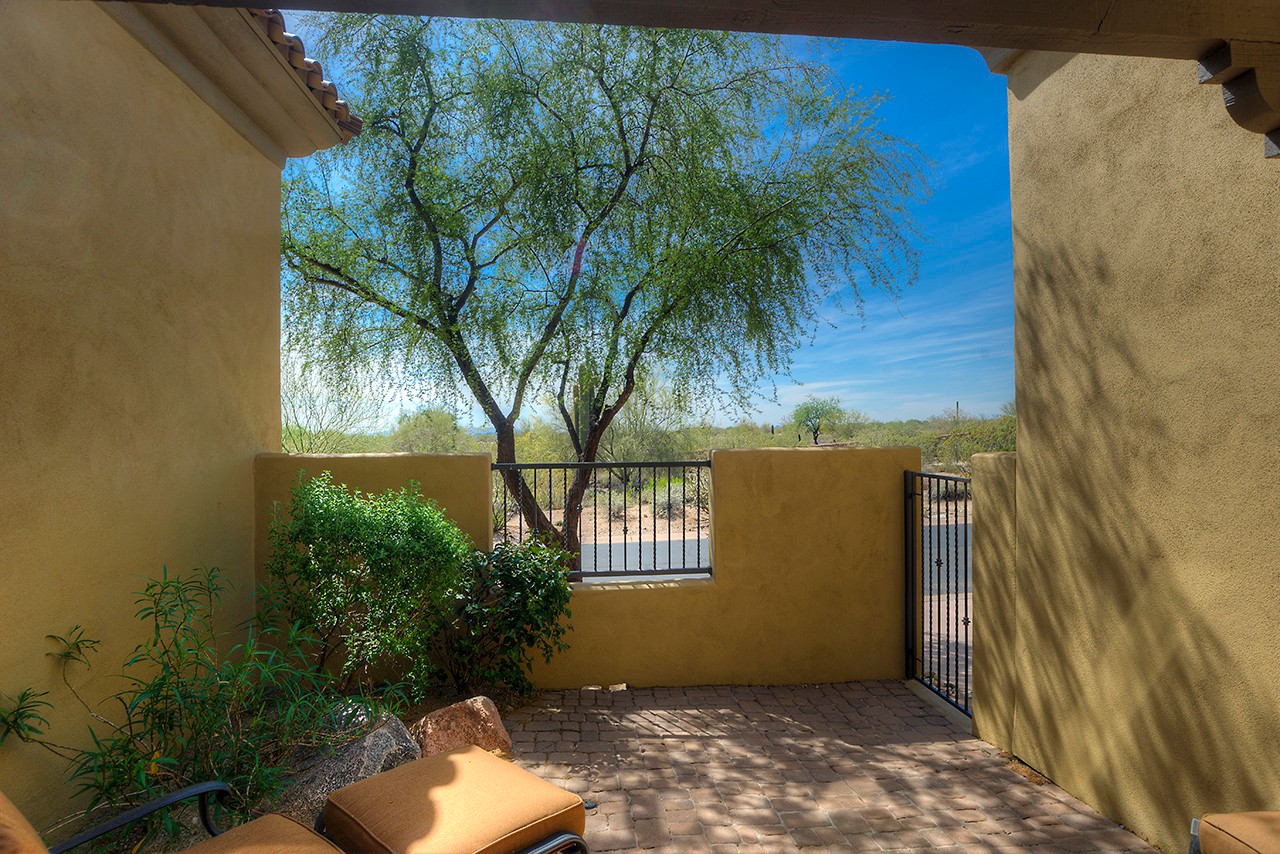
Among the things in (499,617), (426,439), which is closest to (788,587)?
(499,617)

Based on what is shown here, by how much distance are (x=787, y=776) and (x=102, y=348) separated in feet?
13.2

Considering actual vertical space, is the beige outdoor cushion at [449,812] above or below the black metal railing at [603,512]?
below

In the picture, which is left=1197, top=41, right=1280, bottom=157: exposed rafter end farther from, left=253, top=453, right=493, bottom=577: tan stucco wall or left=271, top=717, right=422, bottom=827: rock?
left=253, top=453, right=493, bottom=577: tan stucco wall

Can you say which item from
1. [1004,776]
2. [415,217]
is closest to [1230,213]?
[1004,776]

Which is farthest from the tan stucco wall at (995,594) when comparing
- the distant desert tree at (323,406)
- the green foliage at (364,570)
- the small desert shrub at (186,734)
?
the distant desert tree at (323,406)

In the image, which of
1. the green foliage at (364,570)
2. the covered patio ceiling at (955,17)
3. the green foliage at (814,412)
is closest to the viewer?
the covered patio ceiling at (955,17)

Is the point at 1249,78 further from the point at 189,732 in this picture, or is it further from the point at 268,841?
the point at 189,732

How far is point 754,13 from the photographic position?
179 centimetres

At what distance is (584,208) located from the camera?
7.68 meters

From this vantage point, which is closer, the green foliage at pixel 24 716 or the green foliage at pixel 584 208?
the green foliage at pixel 24 716

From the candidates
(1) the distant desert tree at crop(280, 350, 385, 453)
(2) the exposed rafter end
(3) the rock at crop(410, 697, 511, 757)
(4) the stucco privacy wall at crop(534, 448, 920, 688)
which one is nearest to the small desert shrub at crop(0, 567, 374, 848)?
(3) the rock at crop(410, 697, 511, 757)

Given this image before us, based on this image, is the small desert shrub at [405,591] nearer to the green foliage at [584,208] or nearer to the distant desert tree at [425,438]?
the green foliage at [584,208]

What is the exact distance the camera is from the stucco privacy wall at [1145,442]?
2477 mm

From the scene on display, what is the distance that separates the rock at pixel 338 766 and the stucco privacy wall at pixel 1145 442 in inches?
126
